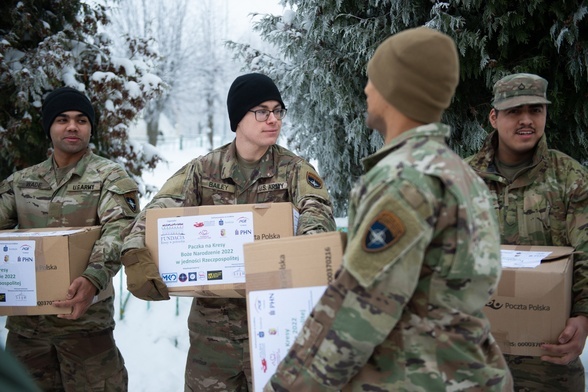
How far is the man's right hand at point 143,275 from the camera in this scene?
2441mm

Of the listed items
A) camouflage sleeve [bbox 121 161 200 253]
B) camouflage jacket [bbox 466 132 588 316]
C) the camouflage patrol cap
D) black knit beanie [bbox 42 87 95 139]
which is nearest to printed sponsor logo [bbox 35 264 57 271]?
camouflage sleeve [bbox 121 161 200 253]

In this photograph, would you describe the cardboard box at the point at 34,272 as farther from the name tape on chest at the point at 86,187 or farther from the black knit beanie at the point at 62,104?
the black knit beanie at the point at 62,104

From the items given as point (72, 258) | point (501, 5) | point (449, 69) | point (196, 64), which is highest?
point (196, 64)

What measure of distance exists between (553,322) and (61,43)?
16.1 feet

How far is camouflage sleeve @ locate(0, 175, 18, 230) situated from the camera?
3.38 m

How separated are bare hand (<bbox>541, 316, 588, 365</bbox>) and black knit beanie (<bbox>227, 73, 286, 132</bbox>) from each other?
1682 mm

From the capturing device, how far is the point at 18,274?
2834 millimetres

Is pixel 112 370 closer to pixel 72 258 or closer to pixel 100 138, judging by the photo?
pixel 72 258

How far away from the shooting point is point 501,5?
414 centimetres

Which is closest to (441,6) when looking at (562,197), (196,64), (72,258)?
(562,197)

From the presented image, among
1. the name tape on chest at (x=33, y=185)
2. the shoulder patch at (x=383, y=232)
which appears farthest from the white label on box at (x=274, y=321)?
the name tape on chest at (x=33, y=185)

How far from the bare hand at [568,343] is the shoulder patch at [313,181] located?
48.1 inches

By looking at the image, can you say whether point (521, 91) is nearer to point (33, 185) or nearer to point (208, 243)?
point (208, 243)

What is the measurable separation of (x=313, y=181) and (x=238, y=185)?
0.38 meters
